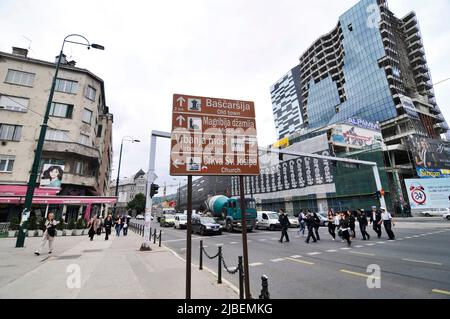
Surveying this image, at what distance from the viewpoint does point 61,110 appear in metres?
23.5

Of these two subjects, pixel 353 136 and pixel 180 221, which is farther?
pixel 353 136

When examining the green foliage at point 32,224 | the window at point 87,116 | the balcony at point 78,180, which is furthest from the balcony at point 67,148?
the green foliage at point 32,224

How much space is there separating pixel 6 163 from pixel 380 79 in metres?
80.1

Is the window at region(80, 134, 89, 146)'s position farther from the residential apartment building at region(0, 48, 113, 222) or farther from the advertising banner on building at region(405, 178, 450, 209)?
the advertising banner on building at region(405, 178, 450, 209)

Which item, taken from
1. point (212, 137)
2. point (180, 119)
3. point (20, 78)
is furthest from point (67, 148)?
point (212, 137)

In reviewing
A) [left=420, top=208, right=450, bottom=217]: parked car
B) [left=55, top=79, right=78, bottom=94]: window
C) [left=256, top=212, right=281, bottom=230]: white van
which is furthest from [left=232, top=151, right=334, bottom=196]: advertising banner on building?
[left=55, top=79, right=78, bottom=94]: window

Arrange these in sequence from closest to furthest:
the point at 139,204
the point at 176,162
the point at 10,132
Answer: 1. the point at 176,162
2. the point at 10,132
3. the point at 139,204

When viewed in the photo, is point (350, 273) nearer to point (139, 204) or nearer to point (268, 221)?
point (268, 221)

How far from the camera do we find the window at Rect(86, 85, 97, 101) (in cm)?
Result: 2559

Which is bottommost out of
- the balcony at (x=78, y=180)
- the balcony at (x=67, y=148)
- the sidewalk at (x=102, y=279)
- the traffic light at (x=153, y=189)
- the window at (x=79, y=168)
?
the sidewalk at (x=102, y=279)

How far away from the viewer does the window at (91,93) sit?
25.6 m

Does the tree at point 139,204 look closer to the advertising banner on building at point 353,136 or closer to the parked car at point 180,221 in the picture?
the parked car at point 180,221
